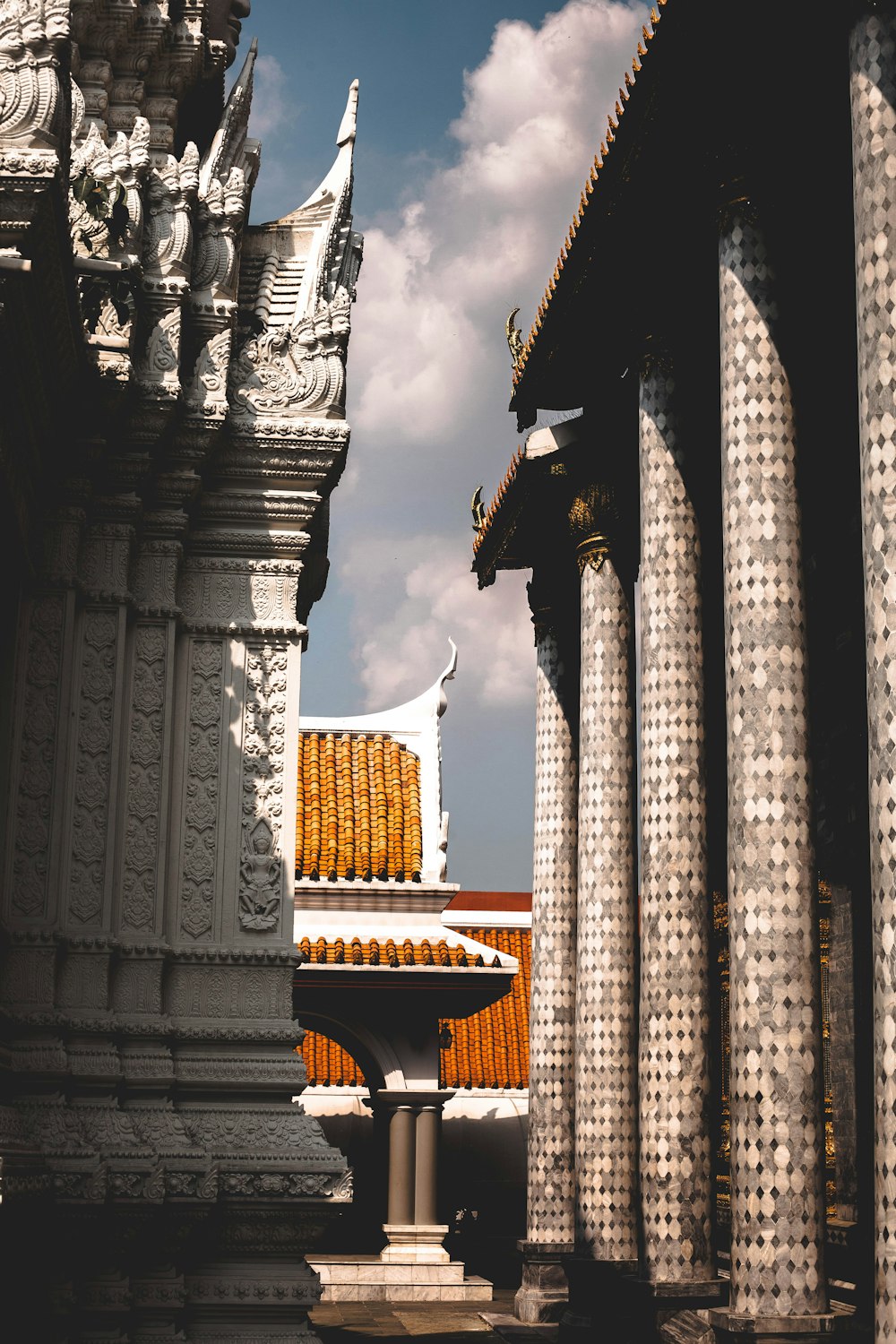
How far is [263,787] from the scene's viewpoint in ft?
29.9

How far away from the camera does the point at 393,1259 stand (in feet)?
68.6

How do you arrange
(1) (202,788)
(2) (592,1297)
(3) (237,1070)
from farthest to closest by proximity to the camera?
(2) (592,1297)
(1) (202,788)
(3) (237,1070)

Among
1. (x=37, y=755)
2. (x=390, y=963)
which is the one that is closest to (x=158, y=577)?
(x=37, y=755)

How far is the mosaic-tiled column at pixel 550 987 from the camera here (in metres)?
18.1

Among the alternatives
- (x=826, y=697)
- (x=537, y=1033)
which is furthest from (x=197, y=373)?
(x=537, y=1033)

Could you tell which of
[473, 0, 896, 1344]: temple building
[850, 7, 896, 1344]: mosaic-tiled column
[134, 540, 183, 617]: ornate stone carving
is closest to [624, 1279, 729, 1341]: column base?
[473, 0, 896, 1344]: temple building

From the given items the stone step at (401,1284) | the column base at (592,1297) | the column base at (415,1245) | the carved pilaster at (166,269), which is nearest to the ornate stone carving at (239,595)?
the carved pilaster at (166,269)

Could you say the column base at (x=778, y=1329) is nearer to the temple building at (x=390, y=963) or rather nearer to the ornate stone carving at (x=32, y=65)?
the ornate stone carving at (x=32, y=65)

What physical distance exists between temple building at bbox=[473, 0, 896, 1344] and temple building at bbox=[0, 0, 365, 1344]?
3.25 meters

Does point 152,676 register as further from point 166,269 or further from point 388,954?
point 388,954

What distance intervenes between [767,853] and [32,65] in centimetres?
672

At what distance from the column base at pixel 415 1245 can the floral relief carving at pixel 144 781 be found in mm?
13718

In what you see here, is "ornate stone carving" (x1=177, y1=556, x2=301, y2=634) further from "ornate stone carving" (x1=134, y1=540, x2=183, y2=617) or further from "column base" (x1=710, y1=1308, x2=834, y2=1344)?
"column base" (x1=710, y1=1308, x2=834, y2=1344)

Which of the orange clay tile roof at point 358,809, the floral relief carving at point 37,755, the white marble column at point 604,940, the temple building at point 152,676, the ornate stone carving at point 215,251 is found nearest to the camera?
the temple building at point 152,676
